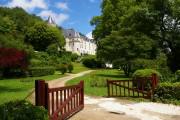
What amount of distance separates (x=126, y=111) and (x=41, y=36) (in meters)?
72.6

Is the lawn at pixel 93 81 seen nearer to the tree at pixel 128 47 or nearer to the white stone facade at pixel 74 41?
the tree at pixel 128 47

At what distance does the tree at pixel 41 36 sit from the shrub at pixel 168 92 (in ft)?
228

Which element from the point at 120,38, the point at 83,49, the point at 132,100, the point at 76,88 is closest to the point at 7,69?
the point at 120,38

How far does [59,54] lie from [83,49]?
6605cm

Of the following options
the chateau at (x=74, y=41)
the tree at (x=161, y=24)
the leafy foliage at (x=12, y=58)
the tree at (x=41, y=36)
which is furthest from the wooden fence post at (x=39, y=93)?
the chateau at (x=74, y=41)

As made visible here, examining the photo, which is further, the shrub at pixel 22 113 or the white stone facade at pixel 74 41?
the white stone facade at pixel 74 41

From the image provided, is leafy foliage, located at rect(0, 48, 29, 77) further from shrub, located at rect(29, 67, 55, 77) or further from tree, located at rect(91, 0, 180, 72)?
tree, located at rect(91, 0, 180, 72)

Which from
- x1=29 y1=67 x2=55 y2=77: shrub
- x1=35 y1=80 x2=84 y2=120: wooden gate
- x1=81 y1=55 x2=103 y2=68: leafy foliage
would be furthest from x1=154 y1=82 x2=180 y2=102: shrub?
x1=81 y1=55 x2=103 y2=68: leafy foliage

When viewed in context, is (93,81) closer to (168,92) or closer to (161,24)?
(168,92)

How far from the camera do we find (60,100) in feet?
38.8

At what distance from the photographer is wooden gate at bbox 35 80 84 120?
1024 cm

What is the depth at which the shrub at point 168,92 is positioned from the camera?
56.7 ft

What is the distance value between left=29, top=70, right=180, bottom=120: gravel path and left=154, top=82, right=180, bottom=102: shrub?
1.29 metres

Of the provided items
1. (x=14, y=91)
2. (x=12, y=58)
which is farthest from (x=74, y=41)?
(x=14, y=91)
